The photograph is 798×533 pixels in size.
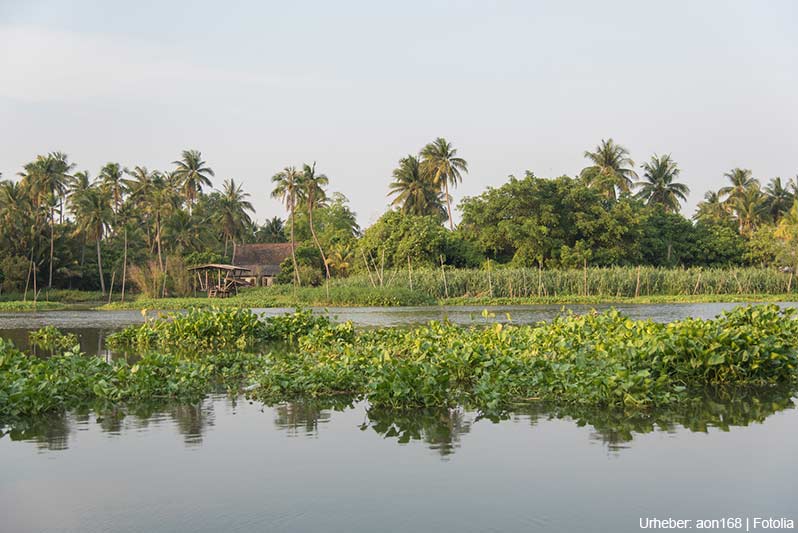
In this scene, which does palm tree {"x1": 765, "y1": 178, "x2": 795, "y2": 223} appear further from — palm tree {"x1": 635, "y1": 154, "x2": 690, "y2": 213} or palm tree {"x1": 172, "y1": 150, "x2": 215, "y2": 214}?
palm tree {"x1": 172, "y1": 150, "x2": 215, "y2": 214}

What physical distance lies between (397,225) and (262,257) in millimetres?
18393

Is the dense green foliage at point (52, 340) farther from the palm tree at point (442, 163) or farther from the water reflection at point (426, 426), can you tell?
the palm tree at point (442, 163)

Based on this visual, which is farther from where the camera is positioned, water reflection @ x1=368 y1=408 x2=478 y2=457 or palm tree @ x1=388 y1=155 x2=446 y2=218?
palm tree @ x1=388 y1=155 x2=446 y2=218

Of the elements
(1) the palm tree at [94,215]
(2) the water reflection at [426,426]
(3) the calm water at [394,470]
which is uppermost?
(1) the palm tree at [94,215]

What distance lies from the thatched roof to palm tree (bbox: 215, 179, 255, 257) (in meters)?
2.38

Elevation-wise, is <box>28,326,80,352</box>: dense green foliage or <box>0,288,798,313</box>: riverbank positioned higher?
<box>0,288,798,313</box>: riverbank

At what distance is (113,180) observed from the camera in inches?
2393

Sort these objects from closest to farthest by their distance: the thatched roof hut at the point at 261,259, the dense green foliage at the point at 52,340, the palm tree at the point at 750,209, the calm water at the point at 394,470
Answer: the calm water at the point at 394,470 < the dense green foliage at the point at 52,340 < the palm tree at the point at 750,209 < the thatched roof hut at the point at 261,259

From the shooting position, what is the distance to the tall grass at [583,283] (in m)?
36.6

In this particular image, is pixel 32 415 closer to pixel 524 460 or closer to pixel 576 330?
pixel 524 460

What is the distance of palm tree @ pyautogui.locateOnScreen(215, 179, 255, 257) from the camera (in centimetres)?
6384

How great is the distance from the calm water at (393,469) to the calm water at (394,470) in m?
0.02

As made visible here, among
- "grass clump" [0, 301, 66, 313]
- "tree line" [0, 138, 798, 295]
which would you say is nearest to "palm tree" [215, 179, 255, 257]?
"tree line" [0, 138, 798, 295]

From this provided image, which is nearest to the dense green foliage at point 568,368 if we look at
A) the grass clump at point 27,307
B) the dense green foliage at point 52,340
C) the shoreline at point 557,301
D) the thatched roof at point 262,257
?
the dense green foliage at point 52,340
